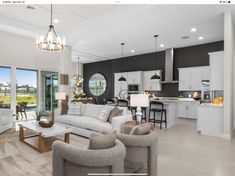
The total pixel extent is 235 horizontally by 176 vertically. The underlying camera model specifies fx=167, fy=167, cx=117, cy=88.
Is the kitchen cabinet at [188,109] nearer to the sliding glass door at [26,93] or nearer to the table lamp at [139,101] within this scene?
the table lamp at [139,101]

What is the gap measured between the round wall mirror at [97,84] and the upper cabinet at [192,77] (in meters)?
5.29

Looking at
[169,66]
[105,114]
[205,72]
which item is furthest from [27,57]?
[205,72]

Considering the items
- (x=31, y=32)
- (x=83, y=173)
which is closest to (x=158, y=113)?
(x=83, y=173)

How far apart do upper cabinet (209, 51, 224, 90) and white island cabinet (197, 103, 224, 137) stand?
2.90 feet

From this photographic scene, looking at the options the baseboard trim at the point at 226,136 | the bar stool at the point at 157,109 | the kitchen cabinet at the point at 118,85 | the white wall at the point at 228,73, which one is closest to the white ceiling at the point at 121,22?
the white wall at the point at 228,73

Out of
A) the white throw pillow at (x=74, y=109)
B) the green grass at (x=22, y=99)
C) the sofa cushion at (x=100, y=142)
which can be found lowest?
the white throw pillow at (x=74, y=109)

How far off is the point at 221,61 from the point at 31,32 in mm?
6499

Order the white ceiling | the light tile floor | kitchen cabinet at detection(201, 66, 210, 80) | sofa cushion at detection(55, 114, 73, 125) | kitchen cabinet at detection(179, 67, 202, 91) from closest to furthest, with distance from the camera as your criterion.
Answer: the light tile floor < the white ceiling < sofa cushion at detection(55, 114, 73, 125) < kitchen cabinet at detection(201, 66, 210, 80) < kitchen cabinet at detection(179, 67, 202, 91)

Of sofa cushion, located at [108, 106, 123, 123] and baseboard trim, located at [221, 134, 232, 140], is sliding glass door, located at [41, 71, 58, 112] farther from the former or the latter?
baseboard trim, located at [221, 134, 232, 140]

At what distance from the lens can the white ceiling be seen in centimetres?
448

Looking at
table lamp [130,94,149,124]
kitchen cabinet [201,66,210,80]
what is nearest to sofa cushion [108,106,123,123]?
table lamp [130,94,149,124]

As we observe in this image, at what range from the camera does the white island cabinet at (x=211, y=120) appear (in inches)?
188

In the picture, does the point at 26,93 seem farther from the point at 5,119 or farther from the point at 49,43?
the point at 49,43

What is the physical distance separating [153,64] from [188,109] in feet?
10.1
